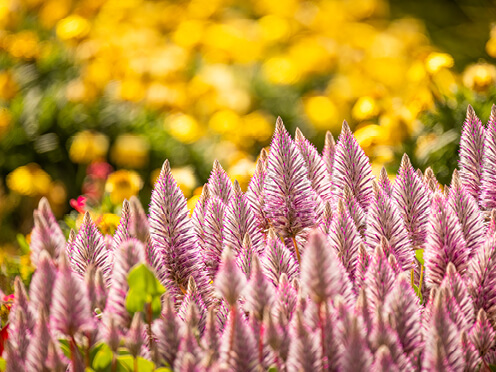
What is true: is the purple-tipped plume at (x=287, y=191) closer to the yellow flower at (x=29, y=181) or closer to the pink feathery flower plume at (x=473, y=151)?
the pink feathery flower plume at (x=473, y=151)

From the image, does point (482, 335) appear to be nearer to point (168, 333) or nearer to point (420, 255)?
point (420, 255)

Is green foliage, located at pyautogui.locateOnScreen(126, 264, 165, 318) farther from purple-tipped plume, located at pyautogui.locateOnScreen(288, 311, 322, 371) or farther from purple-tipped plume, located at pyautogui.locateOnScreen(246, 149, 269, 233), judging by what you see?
purple-tipped plume, located at pyautogui.locateOnScreen(246, 149, 269, 233)

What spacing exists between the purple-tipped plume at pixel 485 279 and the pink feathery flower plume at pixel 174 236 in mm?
445

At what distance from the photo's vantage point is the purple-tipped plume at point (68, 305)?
0.88 m

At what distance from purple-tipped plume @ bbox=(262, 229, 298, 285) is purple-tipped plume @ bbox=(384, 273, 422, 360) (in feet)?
0.72

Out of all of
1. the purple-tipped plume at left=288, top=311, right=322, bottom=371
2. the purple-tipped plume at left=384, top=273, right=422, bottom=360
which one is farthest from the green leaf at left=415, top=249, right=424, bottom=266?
the purple-tipped plume at left=288, top=311, right=322, bottom=371

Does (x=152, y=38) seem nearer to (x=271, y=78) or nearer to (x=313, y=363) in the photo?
(x=271, y=78)

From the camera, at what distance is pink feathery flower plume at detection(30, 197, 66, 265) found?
102cm

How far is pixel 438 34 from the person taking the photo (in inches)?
264

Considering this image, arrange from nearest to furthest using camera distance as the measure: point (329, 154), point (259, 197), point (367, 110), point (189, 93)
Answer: point (259, 197)
point (329, 154)
point (367, 110)
point (189, 93)

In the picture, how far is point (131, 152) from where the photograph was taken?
12.0 ft

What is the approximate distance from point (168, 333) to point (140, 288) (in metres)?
0.08

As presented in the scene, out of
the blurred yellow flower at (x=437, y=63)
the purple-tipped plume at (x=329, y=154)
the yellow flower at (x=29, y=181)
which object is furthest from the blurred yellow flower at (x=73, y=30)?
the purple-tipped plume at (x=329, y=154)

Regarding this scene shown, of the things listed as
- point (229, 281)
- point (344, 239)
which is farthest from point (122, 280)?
point (344, 239)
